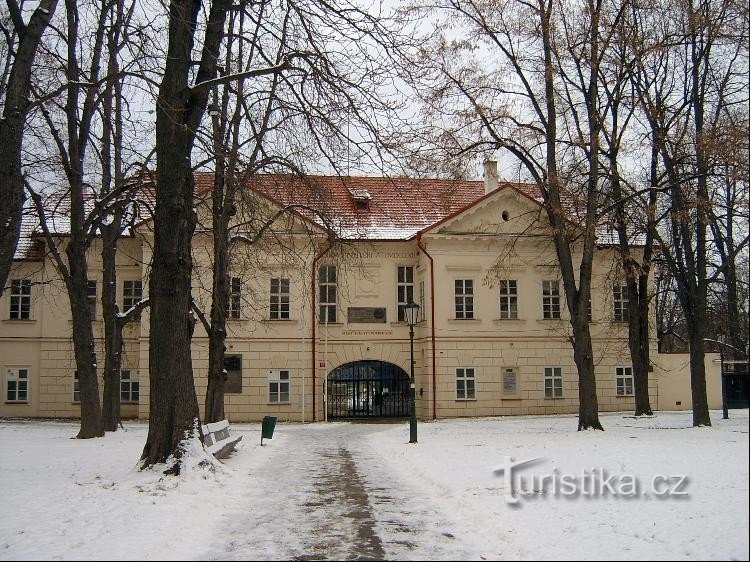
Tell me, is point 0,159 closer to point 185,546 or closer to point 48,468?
point 48,468

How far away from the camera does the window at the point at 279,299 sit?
110 ft

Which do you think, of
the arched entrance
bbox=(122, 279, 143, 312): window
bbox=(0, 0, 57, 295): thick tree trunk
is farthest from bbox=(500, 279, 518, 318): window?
bbox=(0, 0, 57, 295): thick tree trunk

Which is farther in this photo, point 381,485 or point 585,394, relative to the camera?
point 585,394

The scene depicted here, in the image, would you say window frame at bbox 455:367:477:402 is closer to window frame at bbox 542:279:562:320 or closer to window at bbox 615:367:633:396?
window frame at bbox 542:279:562:320

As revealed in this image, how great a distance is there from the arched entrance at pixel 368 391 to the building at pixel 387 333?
0.06 meters

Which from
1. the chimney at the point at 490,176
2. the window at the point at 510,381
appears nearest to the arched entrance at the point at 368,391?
the window at the point at 510,381

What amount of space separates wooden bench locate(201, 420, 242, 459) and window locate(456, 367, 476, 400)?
16232 millimetres

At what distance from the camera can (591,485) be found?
34.6 ft

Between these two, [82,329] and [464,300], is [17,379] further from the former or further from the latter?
[464,300]

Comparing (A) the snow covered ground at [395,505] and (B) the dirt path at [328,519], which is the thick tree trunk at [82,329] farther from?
(B) the dirt path at [328,519]

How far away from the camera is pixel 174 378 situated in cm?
1229

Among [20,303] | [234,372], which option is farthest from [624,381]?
[20,303]

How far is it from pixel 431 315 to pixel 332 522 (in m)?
23.7

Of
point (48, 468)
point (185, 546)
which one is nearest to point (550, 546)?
point (185, 546)
